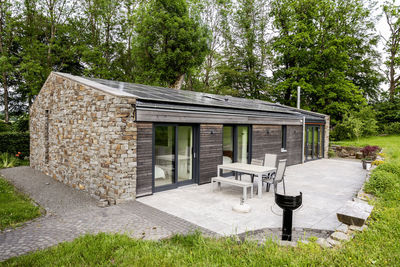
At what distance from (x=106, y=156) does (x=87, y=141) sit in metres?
1.25

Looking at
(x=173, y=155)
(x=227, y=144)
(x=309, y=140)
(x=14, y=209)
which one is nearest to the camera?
(x=14, y=209)

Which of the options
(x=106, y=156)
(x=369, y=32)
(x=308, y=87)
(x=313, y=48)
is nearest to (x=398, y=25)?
(x=369, y=32)

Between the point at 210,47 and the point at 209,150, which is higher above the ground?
the point at 210,47

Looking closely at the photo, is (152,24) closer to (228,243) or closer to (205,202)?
(205,202)

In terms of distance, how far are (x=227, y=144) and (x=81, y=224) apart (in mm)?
5813

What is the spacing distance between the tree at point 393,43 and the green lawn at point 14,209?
2896 cm

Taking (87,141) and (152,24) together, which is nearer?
(87,141)

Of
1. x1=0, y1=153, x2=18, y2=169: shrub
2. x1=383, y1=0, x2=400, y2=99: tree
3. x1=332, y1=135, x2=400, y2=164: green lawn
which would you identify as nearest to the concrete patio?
x1=332, y1=135, x2=400, y2=164: green lawn

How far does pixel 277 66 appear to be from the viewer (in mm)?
26219

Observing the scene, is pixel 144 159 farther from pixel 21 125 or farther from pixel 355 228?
pixel 21 125

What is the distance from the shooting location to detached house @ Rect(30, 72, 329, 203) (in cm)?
621

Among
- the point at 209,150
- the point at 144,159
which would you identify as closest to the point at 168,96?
the point at 209,150

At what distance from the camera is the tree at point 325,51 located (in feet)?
72.8

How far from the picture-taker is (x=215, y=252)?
3436mm
